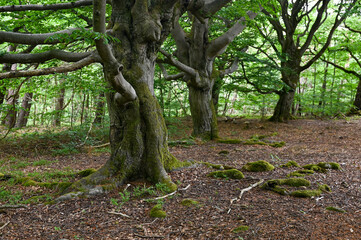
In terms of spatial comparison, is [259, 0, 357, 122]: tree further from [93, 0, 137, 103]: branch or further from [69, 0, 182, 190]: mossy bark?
[93, 0, 137, 103]: branch

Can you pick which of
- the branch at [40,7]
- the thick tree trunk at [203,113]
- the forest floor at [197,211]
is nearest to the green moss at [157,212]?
the forest floor at [197,211]

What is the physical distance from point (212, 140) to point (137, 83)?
230 inches

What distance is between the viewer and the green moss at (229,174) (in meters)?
5.68

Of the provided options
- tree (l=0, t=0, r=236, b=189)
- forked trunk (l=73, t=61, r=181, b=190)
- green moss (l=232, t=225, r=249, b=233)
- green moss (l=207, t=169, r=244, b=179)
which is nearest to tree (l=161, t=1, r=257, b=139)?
tree (l=0, t=0, r=236, b=189)

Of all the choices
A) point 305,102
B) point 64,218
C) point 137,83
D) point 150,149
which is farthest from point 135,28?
point 305,102

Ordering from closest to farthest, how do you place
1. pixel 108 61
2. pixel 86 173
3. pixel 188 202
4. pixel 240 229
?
pixel 240 229 < pixel 108 61 < pixel 188 202 < pixel 86 173

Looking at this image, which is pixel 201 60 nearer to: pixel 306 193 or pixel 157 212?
pixel 306 193

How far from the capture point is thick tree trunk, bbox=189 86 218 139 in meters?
10.6

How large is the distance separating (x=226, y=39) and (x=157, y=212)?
7441mm

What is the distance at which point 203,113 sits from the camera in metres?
10.6

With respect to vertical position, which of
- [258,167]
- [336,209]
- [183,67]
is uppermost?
[183,67]

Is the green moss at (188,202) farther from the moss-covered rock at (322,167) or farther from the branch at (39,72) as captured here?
the moss-covered rock at (322,167)

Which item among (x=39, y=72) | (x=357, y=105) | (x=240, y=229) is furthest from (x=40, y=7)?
(x=357, y=105)

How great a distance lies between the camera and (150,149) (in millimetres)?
5430
